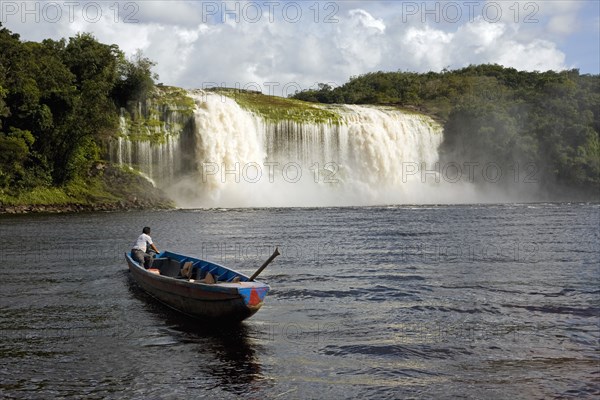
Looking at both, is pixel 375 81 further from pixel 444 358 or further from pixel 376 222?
pixel 444 358

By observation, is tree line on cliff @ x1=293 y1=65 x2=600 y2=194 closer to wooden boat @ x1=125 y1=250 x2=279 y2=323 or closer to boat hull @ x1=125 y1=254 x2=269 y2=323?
wooden boat @ x1=125 y1=250 x2=279 y2=323

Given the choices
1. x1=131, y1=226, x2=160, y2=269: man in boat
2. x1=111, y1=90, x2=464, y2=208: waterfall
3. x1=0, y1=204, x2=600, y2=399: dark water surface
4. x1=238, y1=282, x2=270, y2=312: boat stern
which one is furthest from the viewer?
Answer: x1=111, y1=90, x2=464, y2=208: waterfall

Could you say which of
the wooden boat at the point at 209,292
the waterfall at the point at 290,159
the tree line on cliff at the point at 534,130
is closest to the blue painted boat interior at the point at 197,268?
the wooden boat at the point at 209,292

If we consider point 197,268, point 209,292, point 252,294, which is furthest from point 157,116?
point 252,294

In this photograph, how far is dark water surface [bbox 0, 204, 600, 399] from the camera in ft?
34.8

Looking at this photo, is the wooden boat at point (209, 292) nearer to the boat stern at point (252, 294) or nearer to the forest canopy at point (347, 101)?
the boat stern at point (252, 294)

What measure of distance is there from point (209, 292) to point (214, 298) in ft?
0.56

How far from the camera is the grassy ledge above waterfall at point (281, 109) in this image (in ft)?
191

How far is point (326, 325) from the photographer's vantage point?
46.2 feet

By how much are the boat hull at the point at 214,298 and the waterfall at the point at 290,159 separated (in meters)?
36.7

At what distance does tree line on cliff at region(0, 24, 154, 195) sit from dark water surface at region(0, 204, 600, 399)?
61.0 feet

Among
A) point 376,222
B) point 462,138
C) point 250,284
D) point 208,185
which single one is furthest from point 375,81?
point 250,284

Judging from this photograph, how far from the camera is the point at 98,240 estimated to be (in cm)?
2850

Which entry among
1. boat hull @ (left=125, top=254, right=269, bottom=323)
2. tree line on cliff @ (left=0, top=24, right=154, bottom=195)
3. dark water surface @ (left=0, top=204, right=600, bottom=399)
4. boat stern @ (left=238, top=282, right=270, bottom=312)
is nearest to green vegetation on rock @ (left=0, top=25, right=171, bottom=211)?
tree line on cliff @ (left=0, top=24, right=154, bottom=195)
